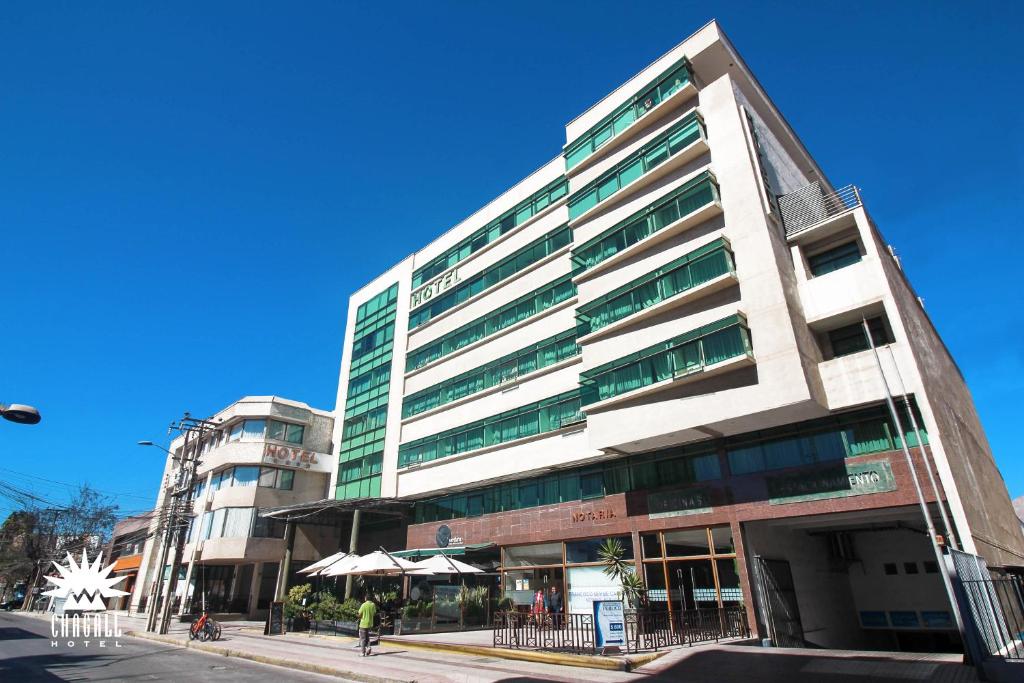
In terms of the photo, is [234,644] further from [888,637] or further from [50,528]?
[50,528]

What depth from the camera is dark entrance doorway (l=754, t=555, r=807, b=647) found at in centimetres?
2097

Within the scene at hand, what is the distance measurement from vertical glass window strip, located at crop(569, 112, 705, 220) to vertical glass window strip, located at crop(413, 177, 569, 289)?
11.9 feet

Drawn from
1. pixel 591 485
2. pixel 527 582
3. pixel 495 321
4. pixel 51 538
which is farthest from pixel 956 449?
pixel 51 538

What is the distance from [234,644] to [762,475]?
22072mm

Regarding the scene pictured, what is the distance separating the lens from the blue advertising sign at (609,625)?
51.6 ft

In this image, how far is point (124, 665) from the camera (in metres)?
17.1

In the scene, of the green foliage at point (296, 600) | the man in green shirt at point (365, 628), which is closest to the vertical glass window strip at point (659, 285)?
the man in green shirt at point (365, 628)

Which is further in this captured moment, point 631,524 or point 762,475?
point 631,524

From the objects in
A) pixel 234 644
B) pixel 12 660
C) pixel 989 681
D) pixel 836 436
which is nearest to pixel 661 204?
pixel 836 436

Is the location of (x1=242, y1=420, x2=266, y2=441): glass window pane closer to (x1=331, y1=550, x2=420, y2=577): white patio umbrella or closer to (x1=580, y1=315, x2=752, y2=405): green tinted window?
(x1=331, y1=550, x2=420, y2=577): white patio umbrella

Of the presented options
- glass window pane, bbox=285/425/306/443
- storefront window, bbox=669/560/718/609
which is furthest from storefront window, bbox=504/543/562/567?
glass window pane, bbox=285/425/306/443

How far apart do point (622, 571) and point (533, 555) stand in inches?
252

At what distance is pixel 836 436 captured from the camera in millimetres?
20844

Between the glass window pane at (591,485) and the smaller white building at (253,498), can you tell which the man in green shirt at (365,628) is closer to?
the glass window pane at (591,485)
